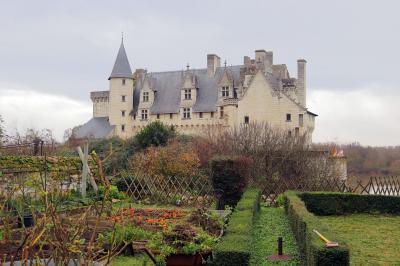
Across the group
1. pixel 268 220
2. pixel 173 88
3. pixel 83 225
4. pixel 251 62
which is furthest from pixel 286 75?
pixel 83 225

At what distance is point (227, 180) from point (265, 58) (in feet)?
93.1

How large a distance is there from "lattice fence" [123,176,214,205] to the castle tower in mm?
27611

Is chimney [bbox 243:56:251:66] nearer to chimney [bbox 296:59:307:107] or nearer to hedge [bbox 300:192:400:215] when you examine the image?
chimney [bbox 296:59:307:107]

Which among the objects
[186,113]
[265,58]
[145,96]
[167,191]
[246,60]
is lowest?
[167,191]

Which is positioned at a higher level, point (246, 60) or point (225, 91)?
point (246, 60)

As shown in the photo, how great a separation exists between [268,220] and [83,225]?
41.6 ft

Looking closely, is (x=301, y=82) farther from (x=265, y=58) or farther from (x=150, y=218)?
(x=150, y=218)

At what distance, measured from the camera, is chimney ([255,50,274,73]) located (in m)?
44.6

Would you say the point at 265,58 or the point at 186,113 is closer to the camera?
the point at 265,58

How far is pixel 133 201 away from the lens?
2097 cm

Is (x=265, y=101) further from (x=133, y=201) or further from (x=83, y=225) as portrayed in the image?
(x=83, y=225)

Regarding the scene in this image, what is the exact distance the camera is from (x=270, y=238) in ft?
41.1

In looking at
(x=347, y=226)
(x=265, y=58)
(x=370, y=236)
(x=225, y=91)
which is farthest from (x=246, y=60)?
(x=370, y=236)

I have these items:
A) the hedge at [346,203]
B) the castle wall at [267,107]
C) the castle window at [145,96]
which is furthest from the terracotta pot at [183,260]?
the castle window at [145,96]
